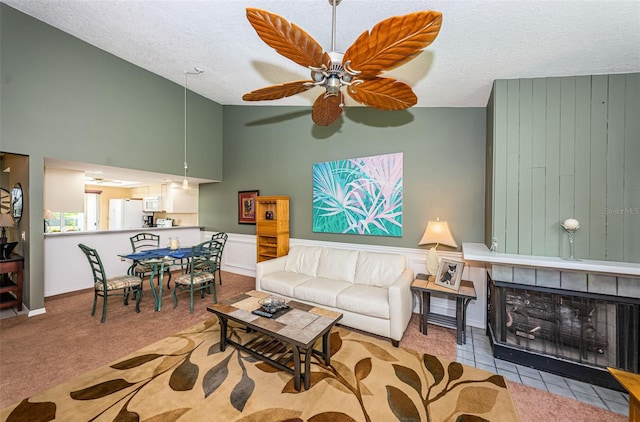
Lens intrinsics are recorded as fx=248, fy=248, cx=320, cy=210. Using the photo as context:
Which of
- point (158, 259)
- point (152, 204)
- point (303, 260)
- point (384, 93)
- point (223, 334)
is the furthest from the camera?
point (152, 204)

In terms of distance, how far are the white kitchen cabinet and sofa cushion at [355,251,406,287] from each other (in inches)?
186

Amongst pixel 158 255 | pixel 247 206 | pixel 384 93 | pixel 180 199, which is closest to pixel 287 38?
pixel 384 93

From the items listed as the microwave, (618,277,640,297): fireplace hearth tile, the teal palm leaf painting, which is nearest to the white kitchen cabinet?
the microwave

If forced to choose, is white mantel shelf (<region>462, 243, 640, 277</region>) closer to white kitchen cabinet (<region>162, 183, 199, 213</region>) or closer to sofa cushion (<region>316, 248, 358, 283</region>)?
sofa cushion (<region>316, 248, 358, 283</region>)

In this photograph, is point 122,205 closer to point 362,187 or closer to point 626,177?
point 362,187

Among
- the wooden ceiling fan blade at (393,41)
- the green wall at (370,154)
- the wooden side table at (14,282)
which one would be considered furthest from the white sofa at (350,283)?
the wooden side table at (14,282)

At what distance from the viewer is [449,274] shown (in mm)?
2854

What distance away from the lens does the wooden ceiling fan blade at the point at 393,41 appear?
1125 millimetres

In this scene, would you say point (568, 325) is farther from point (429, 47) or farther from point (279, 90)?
point (279, 90)

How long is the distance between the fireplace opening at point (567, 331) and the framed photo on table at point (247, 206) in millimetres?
4191

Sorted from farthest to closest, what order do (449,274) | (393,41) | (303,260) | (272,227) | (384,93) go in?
1. (272,227)
2. (303,260)
3. (449,274)
4. (384,93)
5. (393,41)

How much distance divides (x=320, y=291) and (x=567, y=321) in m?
2.35

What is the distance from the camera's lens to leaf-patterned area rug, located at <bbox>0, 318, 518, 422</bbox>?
1711mm

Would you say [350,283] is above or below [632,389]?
below
